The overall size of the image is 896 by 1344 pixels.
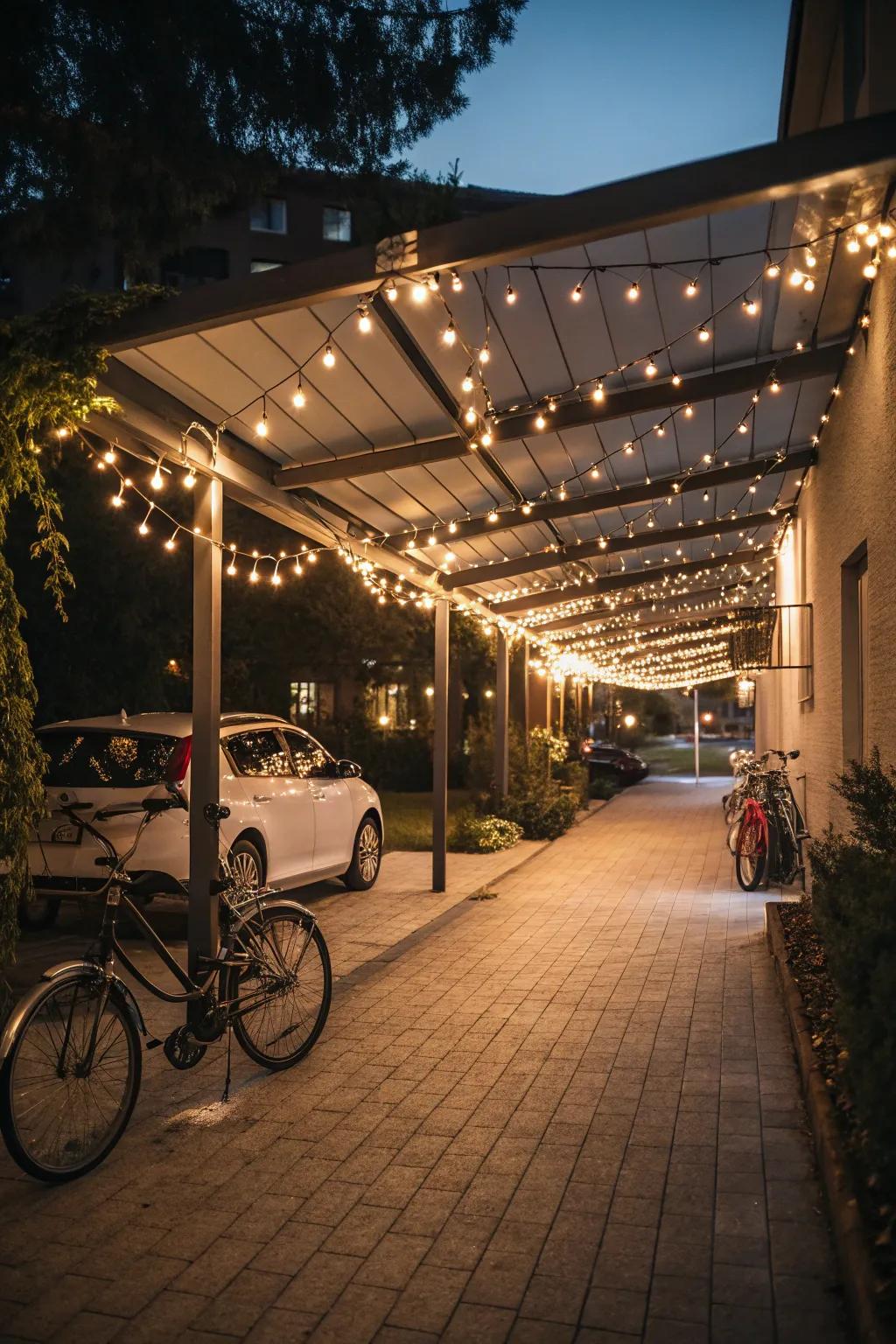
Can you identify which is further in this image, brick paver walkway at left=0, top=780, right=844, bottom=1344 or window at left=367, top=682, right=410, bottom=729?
window at left=367, top=682, right=410, bottom=729

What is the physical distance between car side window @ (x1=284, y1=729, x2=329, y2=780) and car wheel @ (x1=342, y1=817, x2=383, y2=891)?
101 cm

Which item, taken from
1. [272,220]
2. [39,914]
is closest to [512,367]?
[39,914]

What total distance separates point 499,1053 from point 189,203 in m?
9.08

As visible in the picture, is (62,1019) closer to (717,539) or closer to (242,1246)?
(242,1246)

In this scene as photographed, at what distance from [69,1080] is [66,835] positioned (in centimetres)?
400

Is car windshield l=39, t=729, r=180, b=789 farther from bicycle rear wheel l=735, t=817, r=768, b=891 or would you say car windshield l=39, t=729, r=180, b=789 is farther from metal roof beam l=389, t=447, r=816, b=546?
bicycle rear wheel l=735, t=817, r=768, b=891

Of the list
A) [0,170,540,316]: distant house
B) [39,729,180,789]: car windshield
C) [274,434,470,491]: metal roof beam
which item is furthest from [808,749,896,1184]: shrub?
[0,170,540,316]: distant house

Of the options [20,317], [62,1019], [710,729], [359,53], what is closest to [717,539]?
[359,53]

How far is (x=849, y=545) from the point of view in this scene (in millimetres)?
7949

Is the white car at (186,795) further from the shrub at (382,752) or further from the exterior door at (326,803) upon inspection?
the shrub at (382,752)

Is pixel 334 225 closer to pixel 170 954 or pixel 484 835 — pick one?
pixel 484 835

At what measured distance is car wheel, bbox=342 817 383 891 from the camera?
11.4 m

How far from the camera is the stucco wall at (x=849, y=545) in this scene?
6203 millimetres

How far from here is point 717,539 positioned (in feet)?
47.8
